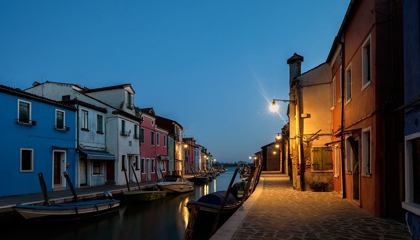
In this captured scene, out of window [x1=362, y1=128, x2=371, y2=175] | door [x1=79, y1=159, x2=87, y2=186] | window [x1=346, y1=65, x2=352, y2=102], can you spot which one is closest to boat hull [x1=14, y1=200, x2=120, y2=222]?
door [x1=79, y1=159, x2=87, y2=186]

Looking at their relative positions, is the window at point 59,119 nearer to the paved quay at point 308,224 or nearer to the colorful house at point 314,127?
the paved quay at point 308,224

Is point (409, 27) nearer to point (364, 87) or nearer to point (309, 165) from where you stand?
point (364, 87)

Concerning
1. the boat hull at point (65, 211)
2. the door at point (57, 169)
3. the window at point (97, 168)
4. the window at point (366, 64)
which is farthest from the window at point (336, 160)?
the window at point (97, 168)

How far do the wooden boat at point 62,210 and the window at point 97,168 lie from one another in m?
8.17

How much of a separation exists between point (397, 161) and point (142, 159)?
83.1 feet

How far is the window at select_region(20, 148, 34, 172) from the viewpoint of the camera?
1628cm

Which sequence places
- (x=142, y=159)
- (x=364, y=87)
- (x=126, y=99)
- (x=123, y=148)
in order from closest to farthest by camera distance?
(x=364, y=87)
(x=123, y=148)
(x=126, y=99)
(x=142, y=159)

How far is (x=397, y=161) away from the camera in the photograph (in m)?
7.65

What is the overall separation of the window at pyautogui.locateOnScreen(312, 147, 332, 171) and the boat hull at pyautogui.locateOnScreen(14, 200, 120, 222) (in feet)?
34.9

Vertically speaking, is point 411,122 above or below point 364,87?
below

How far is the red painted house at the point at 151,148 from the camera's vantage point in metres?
30.2

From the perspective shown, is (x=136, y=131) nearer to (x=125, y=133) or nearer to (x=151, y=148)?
(x=125, y=133)

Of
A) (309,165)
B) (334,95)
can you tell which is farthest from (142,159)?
(334,95)

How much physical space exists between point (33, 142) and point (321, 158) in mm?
15767
